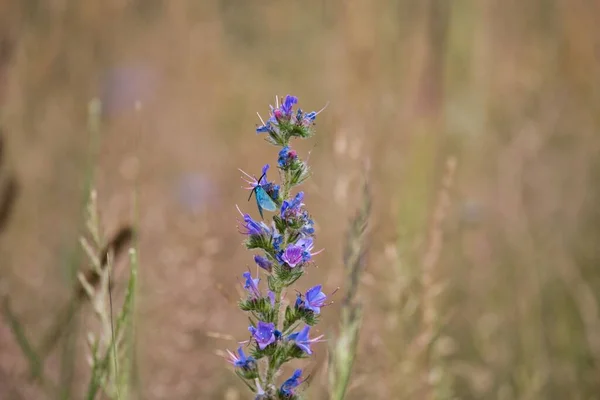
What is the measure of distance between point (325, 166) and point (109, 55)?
130 cm

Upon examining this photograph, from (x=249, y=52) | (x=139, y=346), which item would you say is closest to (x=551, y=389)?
(x=139, y=346)

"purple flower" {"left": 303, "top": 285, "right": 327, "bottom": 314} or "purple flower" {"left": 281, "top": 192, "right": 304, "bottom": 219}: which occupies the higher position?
"purple flower" {"left": 281, "top": 192, "right": 304, "bottom": 219}

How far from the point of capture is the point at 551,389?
206cm

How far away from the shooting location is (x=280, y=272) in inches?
31.1

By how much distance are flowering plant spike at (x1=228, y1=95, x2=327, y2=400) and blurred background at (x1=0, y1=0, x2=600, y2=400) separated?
0.61m

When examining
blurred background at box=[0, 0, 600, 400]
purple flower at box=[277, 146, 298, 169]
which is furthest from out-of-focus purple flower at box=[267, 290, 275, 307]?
blurred background at box=[0, 0, 600, 400]

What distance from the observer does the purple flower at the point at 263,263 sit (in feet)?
2.59

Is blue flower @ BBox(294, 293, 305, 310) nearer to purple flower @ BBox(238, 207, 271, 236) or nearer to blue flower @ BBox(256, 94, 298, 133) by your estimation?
purple flower @ BBox(238, 207, 271, 236)

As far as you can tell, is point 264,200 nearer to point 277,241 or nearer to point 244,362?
point 277,241

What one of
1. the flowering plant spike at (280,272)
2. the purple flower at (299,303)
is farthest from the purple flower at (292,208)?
the purple flower at (299,303)

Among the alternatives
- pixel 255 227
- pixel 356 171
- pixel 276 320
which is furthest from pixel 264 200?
pixel 356 171

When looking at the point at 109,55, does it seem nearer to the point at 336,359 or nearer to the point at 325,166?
the point at 325,166

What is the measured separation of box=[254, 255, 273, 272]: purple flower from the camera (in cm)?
79

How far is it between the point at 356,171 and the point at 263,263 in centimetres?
94
